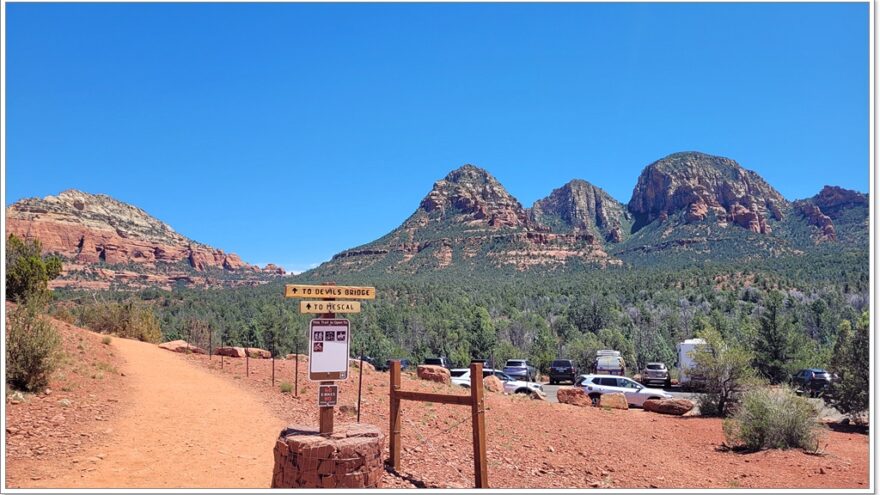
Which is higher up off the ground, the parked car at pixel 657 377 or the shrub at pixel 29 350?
the shrub at pixel 29 350

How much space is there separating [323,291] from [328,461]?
6.17 feet

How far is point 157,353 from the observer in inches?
841

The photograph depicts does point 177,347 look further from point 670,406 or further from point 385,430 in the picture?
point 670,406

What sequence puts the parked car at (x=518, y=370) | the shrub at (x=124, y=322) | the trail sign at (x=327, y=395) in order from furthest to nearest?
1. the parked car at (x=518, y=370)
2. the shrub at (x=124, y=322)
3. the trail sign at (x=327, y=395)

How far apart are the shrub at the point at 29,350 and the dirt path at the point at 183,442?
1.72 m

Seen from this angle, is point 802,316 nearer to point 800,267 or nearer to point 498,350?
point 498,350

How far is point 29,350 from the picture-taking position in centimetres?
1063

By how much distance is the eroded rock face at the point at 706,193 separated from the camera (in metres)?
138

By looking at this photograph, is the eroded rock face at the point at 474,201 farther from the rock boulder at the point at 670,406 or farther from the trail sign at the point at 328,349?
the trail sign at the point at 328,349

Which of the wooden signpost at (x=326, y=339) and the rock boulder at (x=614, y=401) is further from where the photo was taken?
the rock boulder at (x=614, y=401)

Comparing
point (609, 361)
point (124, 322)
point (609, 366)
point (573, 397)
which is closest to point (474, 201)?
point (609, 361)

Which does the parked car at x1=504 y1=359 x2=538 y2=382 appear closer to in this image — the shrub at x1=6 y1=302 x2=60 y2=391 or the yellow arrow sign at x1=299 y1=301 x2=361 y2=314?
the shrub at x1=6 y1=302 x2=60 y2=391

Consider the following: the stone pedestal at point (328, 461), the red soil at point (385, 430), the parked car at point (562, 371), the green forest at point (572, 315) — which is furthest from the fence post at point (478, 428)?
the parked car at point (562, 371)

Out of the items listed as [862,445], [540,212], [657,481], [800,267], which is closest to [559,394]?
[862,445]
